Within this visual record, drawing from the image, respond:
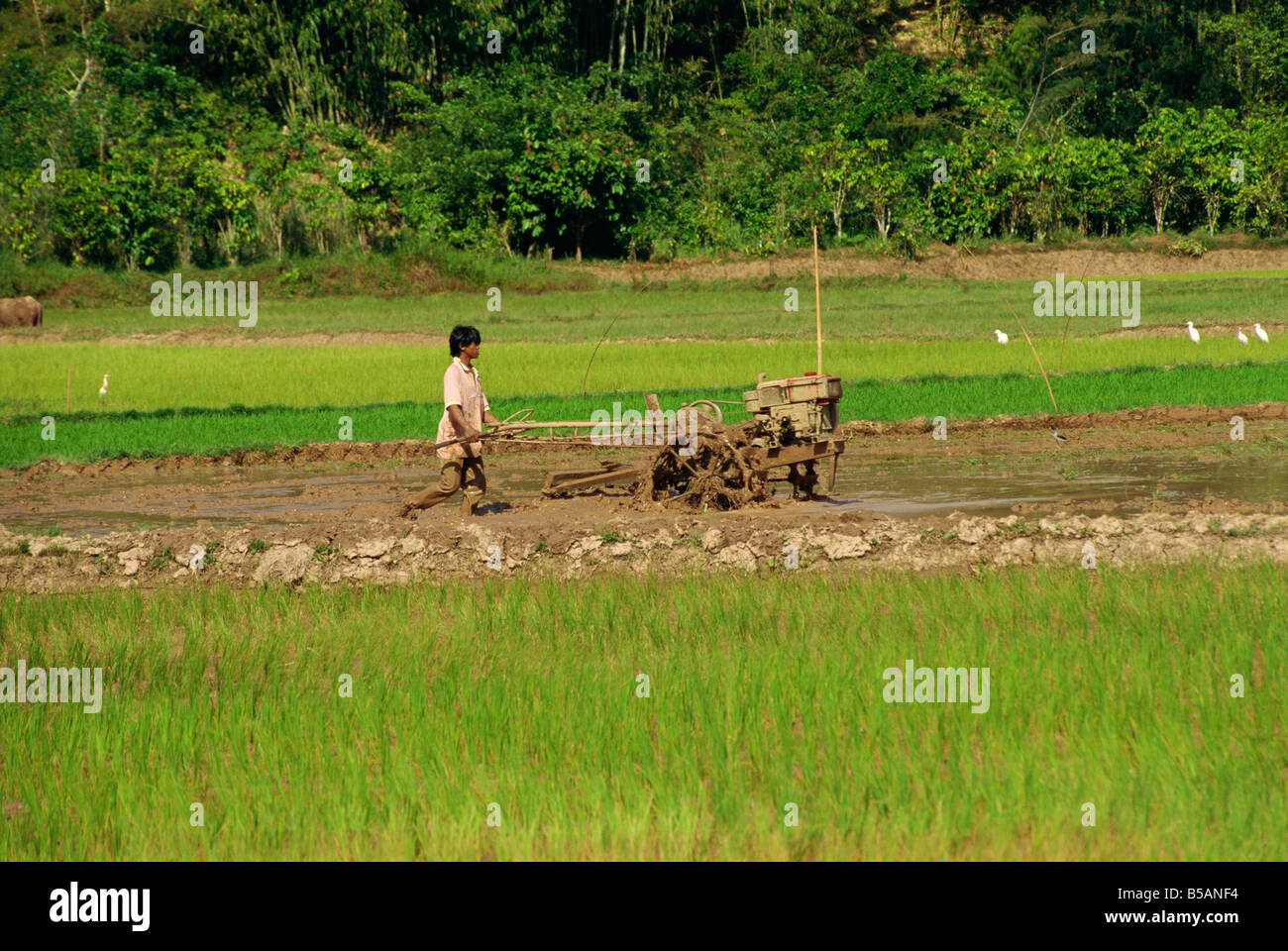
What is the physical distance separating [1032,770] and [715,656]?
1.59m

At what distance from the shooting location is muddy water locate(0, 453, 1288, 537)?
30.6 ft

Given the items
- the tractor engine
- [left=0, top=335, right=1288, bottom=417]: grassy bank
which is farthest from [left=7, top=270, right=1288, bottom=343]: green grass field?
the tractor engine

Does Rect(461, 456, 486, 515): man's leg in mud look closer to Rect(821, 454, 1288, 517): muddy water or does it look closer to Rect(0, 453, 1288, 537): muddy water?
Rect(0, 453, 1288, 537): muddy water

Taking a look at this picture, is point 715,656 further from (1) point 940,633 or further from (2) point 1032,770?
(2) point 1032,770

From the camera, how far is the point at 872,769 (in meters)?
4.17

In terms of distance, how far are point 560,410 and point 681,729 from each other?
9.11 m

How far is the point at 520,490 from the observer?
10656 mm

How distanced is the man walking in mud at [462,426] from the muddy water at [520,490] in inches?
16.7

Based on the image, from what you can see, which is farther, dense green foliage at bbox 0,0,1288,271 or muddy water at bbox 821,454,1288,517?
dense green foliage at bbox 0,0,1288,271

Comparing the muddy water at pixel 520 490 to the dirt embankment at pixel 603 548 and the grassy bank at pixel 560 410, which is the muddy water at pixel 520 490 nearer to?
the dirt embankment at pixel 603 548

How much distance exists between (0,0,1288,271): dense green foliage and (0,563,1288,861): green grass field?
20.6m

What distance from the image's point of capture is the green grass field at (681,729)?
3.79 meters

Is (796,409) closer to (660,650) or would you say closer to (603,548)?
(603,548)
